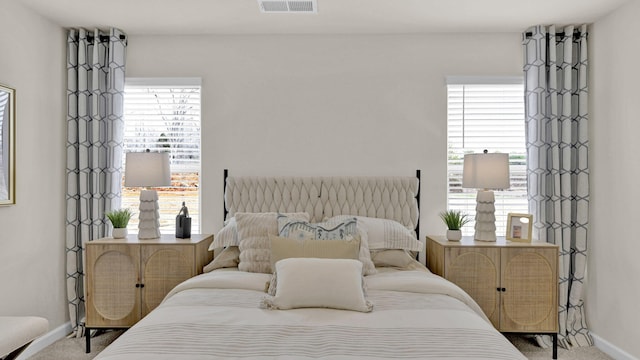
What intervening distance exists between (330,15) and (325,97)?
67 centimetres

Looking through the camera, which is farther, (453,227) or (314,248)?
(453,227)

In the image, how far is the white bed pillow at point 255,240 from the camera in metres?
3.07

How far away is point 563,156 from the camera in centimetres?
361

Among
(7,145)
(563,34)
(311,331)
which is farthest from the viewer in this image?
(563,34)

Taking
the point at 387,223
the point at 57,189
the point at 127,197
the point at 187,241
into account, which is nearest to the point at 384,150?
the point at 387,223

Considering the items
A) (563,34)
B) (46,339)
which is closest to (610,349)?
(563,34)

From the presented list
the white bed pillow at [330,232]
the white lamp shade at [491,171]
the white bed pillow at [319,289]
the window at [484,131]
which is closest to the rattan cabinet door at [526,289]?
the white lamp shade at [491,171]

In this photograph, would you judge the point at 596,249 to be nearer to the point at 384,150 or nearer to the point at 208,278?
the point at 384,150

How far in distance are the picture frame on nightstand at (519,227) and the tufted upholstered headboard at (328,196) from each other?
0.68 metres

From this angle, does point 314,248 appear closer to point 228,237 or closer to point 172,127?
point 228,237

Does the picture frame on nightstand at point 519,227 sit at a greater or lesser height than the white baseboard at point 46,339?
greater

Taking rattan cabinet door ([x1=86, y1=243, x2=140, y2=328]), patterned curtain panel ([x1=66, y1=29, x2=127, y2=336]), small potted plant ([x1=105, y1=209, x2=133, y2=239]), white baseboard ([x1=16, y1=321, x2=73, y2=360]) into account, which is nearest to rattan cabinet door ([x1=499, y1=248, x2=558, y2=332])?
rattan cabinet door ([x1=86, y1=243, x2=140, y2=328])

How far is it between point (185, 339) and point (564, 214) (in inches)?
117

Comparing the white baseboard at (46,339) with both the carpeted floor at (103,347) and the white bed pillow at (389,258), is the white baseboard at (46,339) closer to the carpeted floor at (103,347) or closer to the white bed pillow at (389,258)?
the carpeted floor at (103,347)
